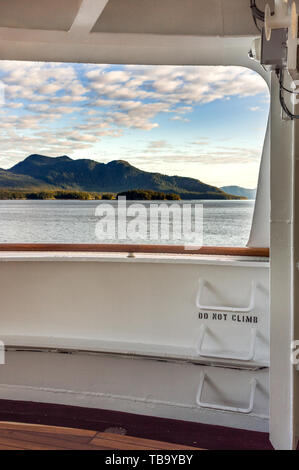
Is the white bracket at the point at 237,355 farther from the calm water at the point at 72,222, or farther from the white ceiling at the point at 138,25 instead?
the white ceiling at the point at 138,25

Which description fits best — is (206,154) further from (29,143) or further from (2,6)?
(2,6)

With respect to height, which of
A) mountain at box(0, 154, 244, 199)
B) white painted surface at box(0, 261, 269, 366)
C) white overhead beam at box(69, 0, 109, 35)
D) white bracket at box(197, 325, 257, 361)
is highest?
white overhead beam at box(69, 0, 109, 35)

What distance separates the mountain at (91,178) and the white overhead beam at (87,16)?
34.3 inches

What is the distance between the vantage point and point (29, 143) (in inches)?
124

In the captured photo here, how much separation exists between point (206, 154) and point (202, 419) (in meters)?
1.63

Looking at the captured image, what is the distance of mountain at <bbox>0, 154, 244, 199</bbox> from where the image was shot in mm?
3055

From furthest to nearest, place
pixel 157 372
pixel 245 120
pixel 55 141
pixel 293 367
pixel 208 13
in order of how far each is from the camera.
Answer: pixel 55 141
pixel 245 120
pixel 157 372
pixel 208 13
pixel 293 367

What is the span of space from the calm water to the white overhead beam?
1.11 metres

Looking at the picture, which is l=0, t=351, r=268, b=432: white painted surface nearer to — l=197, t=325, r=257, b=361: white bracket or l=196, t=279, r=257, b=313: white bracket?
l=197, t=325, r=257, b=361: white bracket

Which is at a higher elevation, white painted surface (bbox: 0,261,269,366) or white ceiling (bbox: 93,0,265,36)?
white ceiling (bbox: 93,0,265,36)

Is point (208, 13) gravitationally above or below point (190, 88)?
above

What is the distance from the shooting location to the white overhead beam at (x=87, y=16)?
7.48 ft

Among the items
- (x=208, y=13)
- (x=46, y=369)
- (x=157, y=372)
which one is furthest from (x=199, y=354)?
(x=208, y=13)

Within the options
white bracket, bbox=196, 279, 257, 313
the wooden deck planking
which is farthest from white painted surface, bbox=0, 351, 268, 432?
the wooden deck planking
